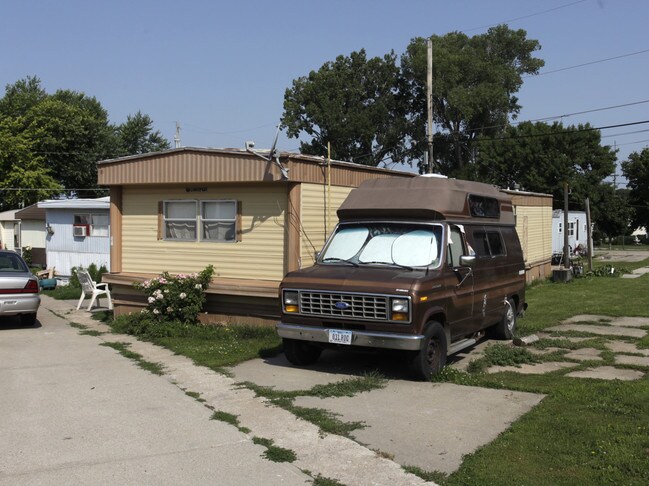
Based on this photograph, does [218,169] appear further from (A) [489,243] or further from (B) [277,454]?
(B) [277,454]

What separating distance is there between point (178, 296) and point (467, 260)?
→ 18.2ft

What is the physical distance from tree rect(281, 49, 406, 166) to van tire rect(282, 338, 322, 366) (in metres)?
40.0

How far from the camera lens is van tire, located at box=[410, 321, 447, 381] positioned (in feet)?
26.2

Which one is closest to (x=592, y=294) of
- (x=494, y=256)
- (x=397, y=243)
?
(x=494, y=256)

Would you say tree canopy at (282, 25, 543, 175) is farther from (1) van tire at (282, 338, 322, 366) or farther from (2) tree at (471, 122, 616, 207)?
(1) van tire at (282, 338, 322, 366)

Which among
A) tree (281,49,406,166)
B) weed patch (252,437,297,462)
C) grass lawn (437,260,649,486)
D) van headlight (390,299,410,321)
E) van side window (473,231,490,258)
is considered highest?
tree (281,49,406,166)

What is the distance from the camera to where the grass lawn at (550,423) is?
4996mm

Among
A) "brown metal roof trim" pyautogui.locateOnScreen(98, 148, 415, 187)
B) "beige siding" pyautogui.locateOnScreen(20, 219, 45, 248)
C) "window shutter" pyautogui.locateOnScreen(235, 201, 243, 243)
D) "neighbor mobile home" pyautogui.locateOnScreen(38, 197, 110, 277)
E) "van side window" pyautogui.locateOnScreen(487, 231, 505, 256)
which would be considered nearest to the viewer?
"van side window" pyautogui.locateOnScreen(487, 231, 505, 256)

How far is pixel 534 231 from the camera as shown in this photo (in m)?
22.4

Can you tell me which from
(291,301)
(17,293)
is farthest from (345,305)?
(17,293)

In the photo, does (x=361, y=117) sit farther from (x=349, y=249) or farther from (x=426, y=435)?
(x=426, y=435)

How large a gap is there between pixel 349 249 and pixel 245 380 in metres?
2.28

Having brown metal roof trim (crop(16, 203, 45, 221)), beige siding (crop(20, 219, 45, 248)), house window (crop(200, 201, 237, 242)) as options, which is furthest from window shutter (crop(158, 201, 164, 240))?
beige siding (crop(20, 219, 45, 248))

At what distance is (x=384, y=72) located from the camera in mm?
51156
